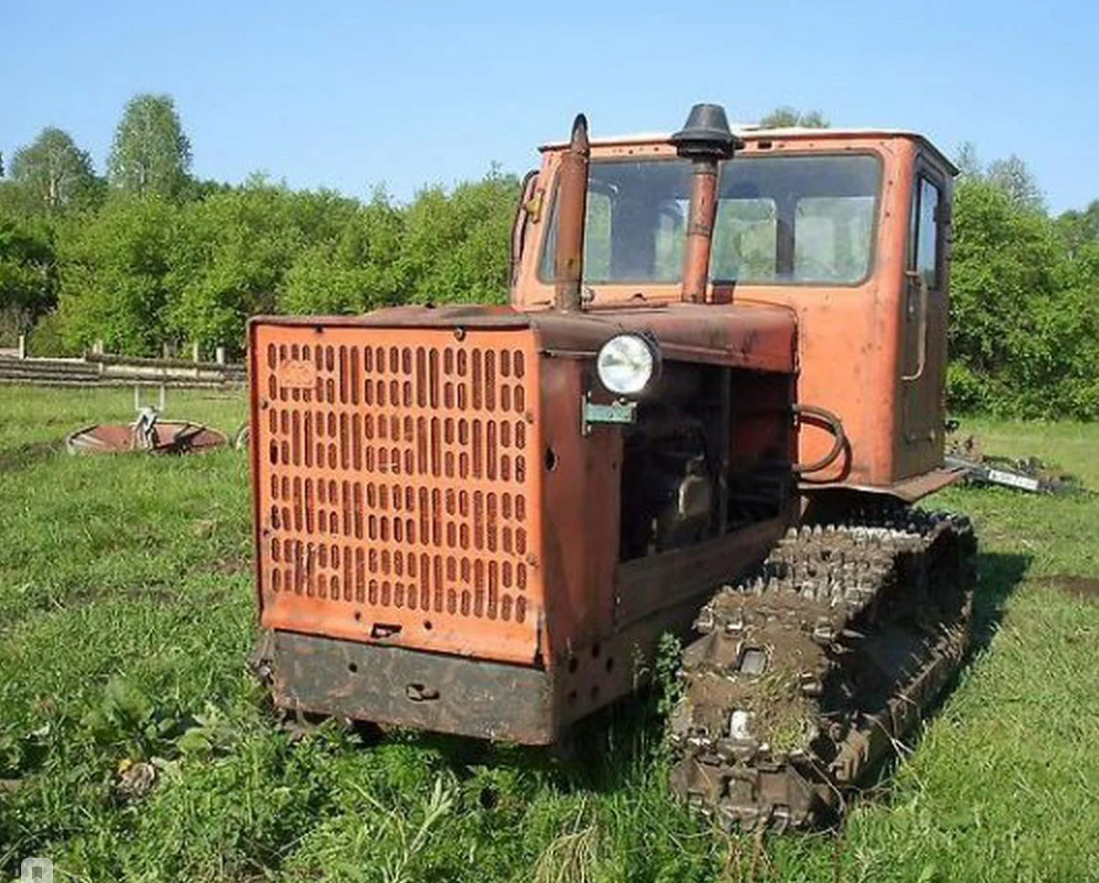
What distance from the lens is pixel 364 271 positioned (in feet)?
150

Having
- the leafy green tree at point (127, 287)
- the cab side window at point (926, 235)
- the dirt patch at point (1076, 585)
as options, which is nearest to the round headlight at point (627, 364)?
the cab side window at point (926, 235)

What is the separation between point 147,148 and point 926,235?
251 ft

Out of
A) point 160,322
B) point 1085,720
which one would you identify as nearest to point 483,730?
point 1085,720

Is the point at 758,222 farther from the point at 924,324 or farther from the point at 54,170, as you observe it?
the point at 54,170

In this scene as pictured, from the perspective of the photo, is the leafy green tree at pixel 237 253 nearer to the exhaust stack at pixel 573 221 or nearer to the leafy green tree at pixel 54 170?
the leafy green tree at pixel 54 170

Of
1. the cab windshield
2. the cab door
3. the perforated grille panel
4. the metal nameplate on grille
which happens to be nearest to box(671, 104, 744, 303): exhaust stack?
the cab windshield

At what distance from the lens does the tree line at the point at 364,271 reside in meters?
37.7

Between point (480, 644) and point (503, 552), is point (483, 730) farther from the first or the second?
point (503, 552)

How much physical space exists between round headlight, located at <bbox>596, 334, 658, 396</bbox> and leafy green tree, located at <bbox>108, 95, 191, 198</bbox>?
3017 inches

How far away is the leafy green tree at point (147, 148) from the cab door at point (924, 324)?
74062 mm

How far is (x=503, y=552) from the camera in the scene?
4.46 m

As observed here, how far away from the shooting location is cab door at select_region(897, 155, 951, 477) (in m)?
6.77

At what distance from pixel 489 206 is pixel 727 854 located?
137 ft

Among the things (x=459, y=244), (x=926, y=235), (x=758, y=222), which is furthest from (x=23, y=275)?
(x=758, y=222)
